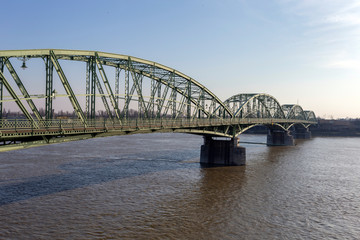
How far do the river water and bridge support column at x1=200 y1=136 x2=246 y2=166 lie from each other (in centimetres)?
519

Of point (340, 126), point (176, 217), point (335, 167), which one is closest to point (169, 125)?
point (176, 217)

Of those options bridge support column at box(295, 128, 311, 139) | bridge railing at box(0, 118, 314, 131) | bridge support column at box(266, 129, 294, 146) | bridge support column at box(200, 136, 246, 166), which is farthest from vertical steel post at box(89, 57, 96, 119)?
bridge support column at box(295, 128, 311, 139)

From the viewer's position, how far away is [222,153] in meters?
52.8

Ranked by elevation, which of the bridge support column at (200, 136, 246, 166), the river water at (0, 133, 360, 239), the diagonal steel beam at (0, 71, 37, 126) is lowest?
the river water at (0, 133, 360, 239)

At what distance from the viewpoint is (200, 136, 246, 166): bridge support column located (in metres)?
51.9

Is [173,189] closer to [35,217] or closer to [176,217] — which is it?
[176,217]

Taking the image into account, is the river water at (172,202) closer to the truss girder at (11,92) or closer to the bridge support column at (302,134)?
the truss girder at (11,92)

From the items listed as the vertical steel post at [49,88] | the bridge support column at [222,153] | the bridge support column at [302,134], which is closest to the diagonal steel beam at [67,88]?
the vertical steel post at [49,88]

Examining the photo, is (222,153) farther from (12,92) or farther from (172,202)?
(12,92)

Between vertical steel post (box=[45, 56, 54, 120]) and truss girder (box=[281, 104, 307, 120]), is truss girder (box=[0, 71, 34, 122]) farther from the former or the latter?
truss girder (box=[281, 104, 307, 120])

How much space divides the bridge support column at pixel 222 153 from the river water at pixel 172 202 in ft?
17.0

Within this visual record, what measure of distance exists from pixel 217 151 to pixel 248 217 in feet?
91.3

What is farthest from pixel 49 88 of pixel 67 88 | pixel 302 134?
Result: pixel 302 134

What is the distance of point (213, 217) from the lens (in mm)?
25172
